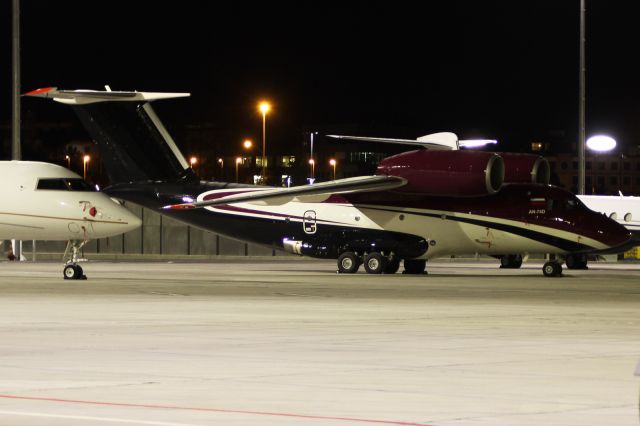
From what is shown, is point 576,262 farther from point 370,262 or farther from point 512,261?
point 370,262

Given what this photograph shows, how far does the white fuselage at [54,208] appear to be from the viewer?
119 ft

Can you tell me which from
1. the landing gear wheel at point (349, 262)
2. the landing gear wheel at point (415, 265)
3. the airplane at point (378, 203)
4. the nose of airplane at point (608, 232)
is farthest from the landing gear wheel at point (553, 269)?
the landing gear wheel at point (349, 262)

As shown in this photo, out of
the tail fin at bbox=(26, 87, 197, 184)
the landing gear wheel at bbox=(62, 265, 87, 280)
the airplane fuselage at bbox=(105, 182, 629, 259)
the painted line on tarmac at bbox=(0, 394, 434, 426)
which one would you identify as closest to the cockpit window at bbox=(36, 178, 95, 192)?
the landing gear wheel at bbox=(62, 265, 87, 280)

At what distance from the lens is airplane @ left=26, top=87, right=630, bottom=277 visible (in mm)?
41812

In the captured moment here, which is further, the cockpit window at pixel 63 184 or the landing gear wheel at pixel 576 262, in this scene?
the landing gear wheel at pixel 576 262

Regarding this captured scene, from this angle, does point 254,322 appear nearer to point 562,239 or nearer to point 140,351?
point 140,351

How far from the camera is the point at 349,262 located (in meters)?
44.6

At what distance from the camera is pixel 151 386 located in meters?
12.8

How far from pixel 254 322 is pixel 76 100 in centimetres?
2263

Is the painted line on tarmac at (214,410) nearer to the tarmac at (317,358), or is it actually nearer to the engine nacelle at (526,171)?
the tarmac at (317,358)

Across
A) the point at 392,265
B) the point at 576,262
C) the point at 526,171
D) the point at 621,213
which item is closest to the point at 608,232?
the point at 526,171

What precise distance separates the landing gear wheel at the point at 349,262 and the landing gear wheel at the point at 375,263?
45 centimetres

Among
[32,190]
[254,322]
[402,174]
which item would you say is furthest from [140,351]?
[402,174]

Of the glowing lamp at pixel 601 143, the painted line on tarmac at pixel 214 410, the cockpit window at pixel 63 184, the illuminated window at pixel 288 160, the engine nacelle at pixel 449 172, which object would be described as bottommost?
the painted line on tarmac at pixel 214 410
